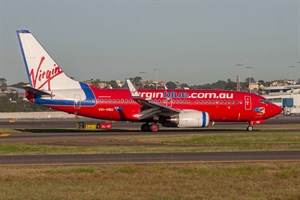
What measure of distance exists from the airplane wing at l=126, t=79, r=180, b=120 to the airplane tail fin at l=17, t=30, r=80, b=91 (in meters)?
4.81

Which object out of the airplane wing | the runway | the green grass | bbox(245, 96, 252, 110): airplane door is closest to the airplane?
the airplane wing

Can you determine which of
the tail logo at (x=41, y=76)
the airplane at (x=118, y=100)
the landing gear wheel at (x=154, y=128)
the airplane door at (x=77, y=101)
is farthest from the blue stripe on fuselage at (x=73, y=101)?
the landing gear wheel at (x=154, y=128)

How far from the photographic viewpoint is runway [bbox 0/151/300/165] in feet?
86.0

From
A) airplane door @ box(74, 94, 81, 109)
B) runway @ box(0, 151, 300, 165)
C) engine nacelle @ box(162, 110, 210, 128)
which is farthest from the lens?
airplane door @ box(74, 94, 81, 109)

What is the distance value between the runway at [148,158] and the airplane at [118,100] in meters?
19.7

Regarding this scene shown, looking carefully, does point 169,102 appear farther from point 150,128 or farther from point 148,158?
point 148,158

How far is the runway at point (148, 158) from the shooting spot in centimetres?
2622

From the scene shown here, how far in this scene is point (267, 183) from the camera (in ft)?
63.9

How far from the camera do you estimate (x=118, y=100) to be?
5041 centimetres

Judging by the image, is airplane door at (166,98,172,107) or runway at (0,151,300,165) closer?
runway at (0,151,300,165)

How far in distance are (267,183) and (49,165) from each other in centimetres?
930

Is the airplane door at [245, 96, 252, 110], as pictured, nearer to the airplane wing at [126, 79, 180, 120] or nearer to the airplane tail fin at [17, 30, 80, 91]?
the airplane wing at [126, 79, 180, 120]

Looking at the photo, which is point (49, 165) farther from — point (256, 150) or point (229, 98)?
point (229, 98)

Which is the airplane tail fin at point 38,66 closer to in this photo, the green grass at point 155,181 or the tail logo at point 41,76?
the tail logo at point 41,76
